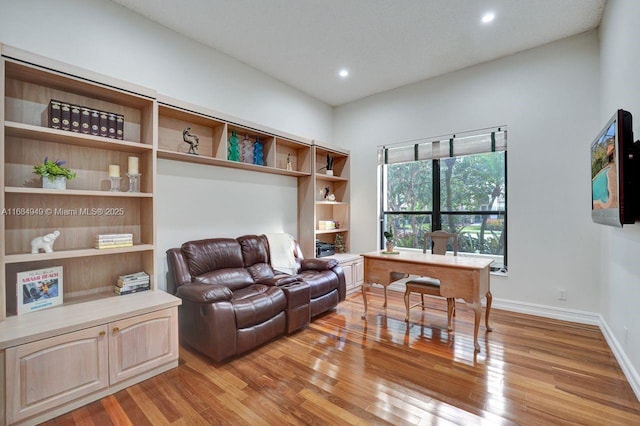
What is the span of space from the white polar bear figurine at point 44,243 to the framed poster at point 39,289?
153 millimetres

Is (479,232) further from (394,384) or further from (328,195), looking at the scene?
(394,384)

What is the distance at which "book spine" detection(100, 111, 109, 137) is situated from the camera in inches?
97.0

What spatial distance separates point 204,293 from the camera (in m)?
2.51

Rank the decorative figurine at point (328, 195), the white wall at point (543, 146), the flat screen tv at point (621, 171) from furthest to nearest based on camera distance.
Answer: the decorative figurine at point (328, 195) < the white wall at point (543, 146) < the flat screen tv at point (621, 171)

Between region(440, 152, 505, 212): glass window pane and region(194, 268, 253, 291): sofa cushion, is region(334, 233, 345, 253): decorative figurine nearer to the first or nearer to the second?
region(440, 152, 505, 212): glass window pane

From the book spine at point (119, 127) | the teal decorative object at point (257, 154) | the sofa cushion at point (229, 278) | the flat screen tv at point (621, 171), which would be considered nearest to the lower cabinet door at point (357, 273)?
the sofa cushion at point (229, 278)

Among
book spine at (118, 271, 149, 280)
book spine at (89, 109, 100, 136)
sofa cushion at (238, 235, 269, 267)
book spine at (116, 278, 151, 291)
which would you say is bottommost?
book spine at (116, 278, 151, 291)

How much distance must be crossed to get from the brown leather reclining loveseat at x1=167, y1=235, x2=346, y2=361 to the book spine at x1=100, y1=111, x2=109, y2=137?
1.21 m

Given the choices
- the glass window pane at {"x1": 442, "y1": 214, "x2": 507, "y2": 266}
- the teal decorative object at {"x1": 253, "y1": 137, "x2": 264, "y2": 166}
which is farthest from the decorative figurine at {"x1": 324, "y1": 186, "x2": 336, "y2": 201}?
the glass window pane at {"x1": 442, "y1": 214, "x2": 507, "y2": 266}

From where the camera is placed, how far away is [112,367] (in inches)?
82.7

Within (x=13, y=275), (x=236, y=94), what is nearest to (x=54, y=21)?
(x=236, y=94)

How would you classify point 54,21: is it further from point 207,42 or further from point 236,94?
point 236,94

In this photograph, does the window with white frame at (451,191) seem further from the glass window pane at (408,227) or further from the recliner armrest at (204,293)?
the recliner armrest at (204,293)

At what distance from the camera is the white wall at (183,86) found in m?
2.48
